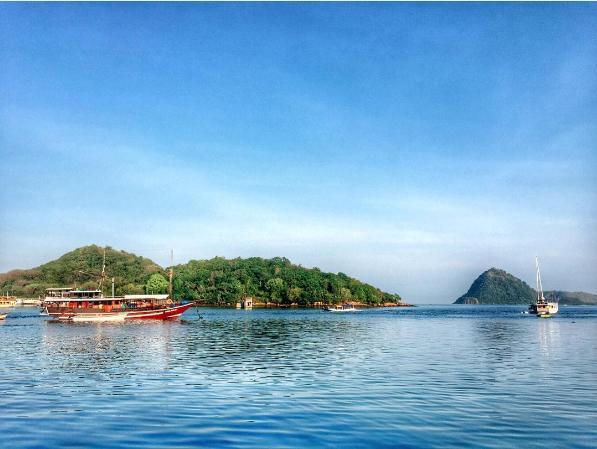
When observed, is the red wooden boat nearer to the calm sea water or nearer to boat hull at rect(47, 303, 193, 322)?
boat hull at rect(47, 303, 193, 322)

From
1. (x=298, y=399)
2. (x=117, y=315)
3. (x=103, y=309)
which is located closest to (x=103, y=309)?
(x=103, y=309)

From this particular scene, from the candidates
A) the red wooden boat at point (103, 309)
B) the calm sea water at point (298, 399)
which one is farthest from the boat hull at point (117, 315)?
the calm sea water at point (298, 399)

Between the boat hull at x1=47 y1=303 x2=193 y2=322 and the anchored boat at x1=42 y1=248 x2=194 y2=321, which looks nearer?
the boat hull at x1=47 y1=303 x2=193 y2=322

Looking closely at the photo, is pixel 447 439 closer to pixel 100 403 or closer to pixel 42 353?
pixel 100 403

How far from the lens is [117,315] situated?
111812 millimetres

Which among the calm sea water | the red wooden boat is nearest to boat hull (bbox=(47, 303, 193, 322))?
the red wooden boat

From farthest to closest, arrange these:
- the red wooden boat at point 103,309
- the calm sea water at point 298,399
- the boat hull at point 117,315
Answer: the red wooden boat at point 103,309, the boat hull at point 117,315, the calm sea water at point 298,399

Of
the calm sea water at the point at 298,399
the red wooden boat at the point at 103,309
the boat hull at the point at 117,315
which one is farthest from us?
the red wooden boat at the point at 103,309

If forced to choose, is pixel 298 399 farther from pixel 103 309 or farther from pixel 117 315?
pixel 103 309

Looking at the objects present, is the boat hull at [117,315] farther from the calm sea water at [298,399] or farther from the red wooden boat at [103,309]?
the calm sea water at [298,399]

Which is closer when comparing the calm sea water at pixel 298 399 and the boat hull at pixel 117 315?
the calm sea water at pixel 298 399

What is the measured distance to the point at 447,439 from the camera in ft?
60.6

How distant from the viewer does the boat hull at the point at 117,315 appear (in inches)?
4365

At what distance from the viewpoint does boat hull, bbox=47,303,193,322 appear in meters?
111
